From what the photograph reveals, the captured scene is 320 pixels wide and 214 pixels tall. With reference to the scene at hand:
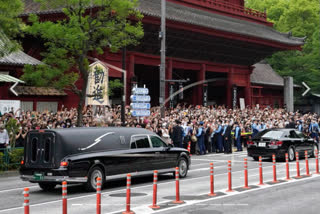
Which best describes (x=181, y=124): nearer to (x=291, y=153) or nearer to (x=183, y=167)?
(x=291, y=153)

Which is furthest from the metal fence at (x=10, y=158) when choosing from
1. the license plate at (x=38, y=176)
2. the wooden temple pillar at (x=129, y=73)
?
the wooden temple pillar at (x=129, y=73)

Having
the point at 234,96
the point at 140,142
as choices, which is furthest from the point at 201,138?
the point at 234,96

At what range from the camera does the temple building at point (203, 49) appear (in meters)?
33.6

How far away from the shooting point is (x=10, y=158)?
62.5ft

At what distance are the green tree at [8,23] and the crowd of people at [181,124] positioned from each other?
2914 mm

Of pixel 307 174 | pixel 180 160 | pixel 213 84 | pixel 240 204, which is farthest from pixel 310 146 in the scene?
pixel 213 84

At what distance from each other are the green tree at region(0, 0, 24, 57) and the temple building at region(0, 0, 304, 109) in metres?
9.78

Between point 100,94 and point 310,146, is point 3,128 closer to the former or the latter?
point 100,94

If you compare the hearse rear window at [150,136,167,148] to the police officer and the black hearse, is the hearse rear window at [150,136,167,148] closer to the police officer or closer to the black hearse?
the black hearse

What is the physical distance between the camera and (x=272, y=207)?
1122 cm

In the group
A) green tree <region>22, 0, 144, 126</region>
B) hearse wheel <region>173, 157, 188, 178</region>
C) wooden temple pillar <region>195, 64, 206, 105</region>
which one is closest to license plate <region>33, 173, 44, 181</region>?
hearse wheel <region>173, 157, 188, 178</region>

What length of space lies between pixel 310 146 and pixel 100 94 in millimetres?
10267

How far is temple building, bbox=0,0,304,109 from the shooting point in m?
33.6

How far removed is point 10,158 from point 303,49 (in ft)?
158
